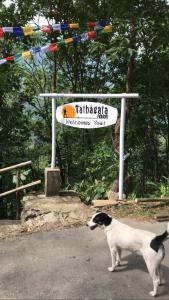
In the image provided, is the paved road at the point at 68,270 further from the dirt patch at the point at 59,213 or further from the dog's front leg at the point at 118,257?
the dirt patch at the point at 59,213

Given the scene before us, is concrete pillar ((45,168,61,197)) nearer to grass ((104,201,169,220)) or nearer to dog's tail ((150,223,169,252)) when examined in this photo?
grass ((104,201,169,220))

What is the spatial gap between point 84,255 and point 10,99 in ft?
30.3

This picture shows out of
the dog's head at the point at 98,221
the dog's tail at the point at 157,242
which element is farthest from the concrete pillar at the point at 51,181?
the dog's tail at the point at 157,242

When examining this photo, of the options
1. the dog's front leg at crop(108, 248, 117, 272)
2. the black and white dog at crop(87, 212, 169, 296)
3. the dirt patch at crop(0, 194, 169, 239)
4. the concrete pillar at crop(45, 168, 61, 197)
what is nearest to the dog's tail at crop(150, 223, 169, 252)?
the black and white dog at crop(87, 212, 169, 296)

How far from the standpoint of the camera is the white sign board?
23.7ft

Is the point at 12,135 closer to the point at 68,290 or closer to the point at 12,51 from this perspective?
the point at 12,51

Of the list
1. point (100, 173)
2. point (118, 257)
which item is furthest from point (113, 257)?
point (100, 173)

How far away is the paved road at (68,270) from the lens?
450 centimetres

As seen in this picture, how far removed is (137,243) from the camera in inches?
179

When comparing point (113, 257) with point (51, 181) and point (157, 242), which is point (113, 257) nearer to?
point (157, 242)

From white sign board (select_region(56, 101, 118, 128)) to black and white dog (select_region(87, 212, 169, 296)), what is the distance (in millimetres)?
2660

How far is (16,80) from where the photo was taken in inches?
527

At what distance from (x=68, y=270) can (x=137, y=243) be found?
0.95m

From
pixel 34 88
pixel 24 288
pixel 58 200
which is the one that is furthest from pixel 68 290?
pixel 34 88
